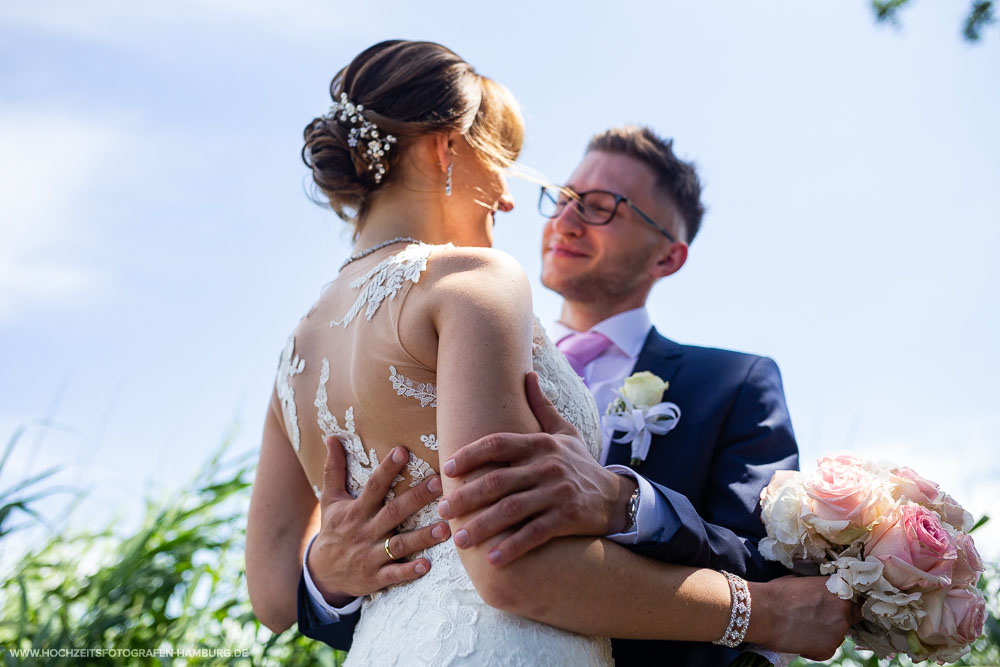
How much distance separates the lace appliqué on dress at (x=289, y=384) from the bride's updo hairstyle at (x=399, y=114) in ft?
1.50

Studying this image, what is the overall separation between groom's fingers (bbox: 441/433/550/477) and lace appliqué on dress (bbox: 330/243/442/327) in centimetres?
48

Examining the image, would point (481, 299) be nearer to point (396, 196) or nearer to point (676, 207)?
point (396, 196)

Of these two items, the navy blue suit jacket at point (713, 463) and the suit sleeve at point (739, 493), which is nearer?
the suit sleeve at point (739, 493)

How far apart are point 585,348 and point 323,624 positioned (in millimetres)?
1948

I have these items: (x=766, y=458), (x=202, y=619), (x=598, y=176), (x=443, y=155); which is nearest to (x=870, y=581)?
(x=766, y=458)

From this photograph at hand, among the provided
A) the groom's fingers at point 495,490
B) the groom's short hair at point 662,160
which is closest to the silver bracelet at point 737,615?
the groom's fingers at point 495,490

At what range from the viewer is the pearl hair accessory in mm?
2564

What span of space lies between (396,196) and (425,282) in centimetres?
62

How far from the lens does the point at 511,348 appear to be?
6.40ft

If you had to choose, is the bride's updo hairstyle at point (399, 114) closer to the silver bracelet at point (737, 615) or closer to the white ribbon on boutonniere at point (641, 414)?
the white ribbon on boutonniere at point (641, 414)

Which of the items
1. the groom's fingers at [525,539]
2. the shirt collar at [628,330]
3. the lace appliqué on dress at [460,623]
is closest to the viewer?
the groom's fingers at [525,539]

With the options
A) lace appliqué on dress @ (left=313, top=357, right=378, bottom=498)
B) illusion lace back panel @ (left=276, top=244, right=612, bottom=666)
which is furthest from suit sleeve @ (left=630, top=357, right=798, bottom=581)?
lace appliqué on dress @ (left=313, top=357, right=378, bottom=498)

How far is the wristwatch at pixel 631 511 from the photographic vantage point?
201 cm

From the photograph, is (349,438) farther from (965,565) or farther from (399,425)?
(965,565)
